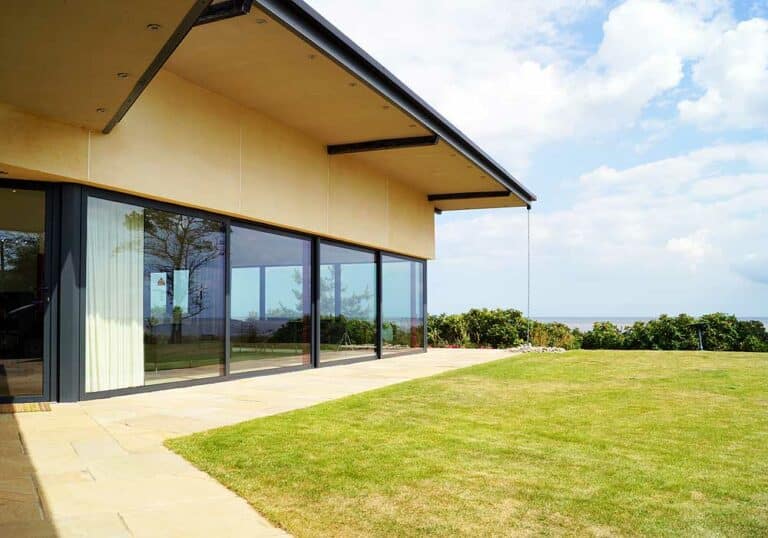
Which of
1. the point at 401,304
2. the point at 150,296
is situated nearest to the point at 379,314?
the point at 401,304

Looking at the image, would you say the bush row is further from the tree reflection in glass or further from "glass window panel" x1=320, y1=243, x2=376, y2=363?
the tree reflection in glass

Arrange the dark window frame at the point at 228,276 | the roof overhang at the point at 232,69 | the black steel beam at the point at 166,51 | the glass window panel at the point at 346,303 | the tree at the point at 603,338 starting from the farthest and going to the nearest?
1. the tree at the point at 603,338
2. the glass window panel at the point at 346,303
3. the dark window frame at the point at 228,276
4. the roof overhang at the point at 232,69
5. the black steel beam at the point at 166,51

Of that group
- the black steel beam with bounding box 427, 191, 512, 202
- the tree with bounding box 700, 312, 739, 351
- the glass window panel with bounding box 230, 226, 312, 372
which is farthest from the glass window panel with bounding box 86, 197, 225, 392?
the tree with bounding box 700, 312, 739, 351

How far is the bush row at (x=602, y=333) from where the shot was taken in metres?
16.3

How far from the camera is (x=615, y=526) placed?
3.17 metres

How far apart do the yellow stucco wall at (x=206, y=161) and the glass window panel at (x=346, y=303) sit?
473mm

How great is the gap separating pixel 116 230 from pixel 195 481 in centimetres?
453

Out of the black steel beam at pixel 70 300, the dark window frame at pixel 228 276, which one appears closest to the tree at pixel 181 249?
the dark window frame at pixel 228 276

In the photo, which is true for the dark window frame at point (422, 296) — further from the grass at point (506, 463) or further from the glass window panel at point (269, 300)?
the grass at point (506, 463)

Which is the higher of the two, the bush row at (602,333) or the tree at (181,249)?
the tree at (181,249)

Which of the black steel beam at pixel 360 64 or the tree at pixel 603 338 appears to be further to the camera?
the tree at pixel 603 338

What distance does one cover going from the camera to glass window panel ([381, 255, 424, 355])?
48.1 ft

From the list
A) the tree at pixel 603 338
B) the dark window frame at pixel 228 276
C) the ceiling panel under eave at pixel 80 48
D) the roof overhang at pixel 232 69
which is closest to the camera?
the ceiling panel under eave at pixel 80 48

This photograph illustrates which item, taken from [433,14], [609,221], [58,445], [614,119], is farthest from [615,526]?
[609,221]
